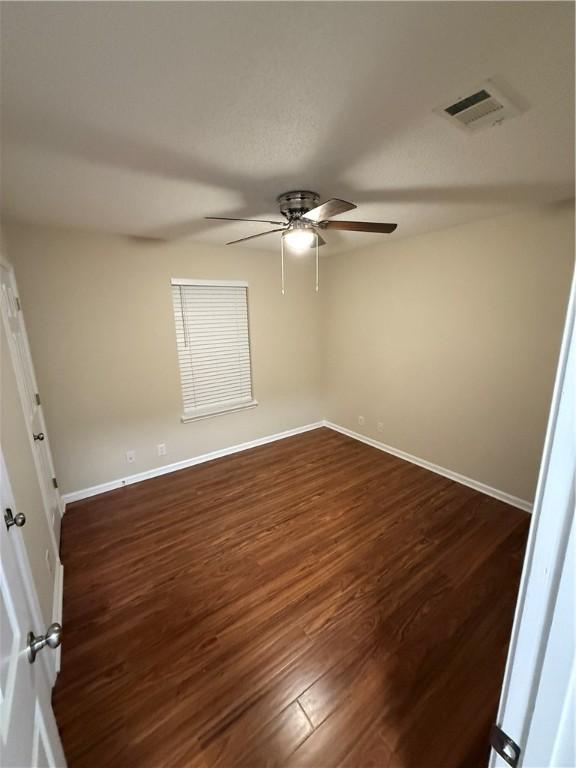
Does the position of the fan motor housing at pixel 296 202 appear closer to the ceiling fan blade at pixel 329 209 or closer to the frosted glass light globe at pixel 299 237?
the frosted glass light globe at pixel 299 237

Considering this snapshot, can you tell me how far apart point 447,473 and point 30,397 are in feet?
12.1

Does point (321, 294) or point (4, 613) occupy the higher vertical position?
point (321, 294)

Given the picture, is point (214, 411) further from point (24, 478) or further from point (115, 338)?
point (24, 478)

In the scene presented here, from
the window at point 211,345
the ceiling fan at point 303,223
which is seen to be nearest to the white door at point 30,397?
the window at point 211,345

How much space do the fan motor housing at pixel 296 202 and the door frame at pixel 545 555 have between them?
5.84 ft

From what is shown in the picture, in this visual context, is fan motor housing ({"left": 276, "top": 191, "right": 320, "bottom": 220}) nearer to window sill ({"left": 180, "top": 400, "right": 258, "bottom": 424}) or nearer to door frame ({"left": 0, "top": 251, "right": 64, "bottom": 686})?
door frame ({"left": 0, "top": 251, "right": 64, "bottom": 686})

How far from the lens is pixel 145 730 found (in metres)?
1.31

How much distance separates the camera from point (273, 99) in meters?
1.12

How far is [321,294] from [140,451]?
9.58ft

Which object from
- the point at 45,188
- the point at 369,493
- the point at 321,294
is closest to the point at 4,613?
the point at 45,188

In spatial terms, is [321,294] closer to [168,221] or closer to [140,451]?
[168,221]

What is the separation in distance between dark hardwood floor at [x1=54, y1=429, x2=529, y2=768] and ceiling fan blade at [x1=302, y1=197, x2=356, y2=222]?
2.19m

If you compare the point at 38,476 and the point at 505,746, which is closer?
the point at 505,746

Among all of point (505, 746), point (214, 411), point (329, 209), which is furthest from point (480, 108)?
point (214, 411)
